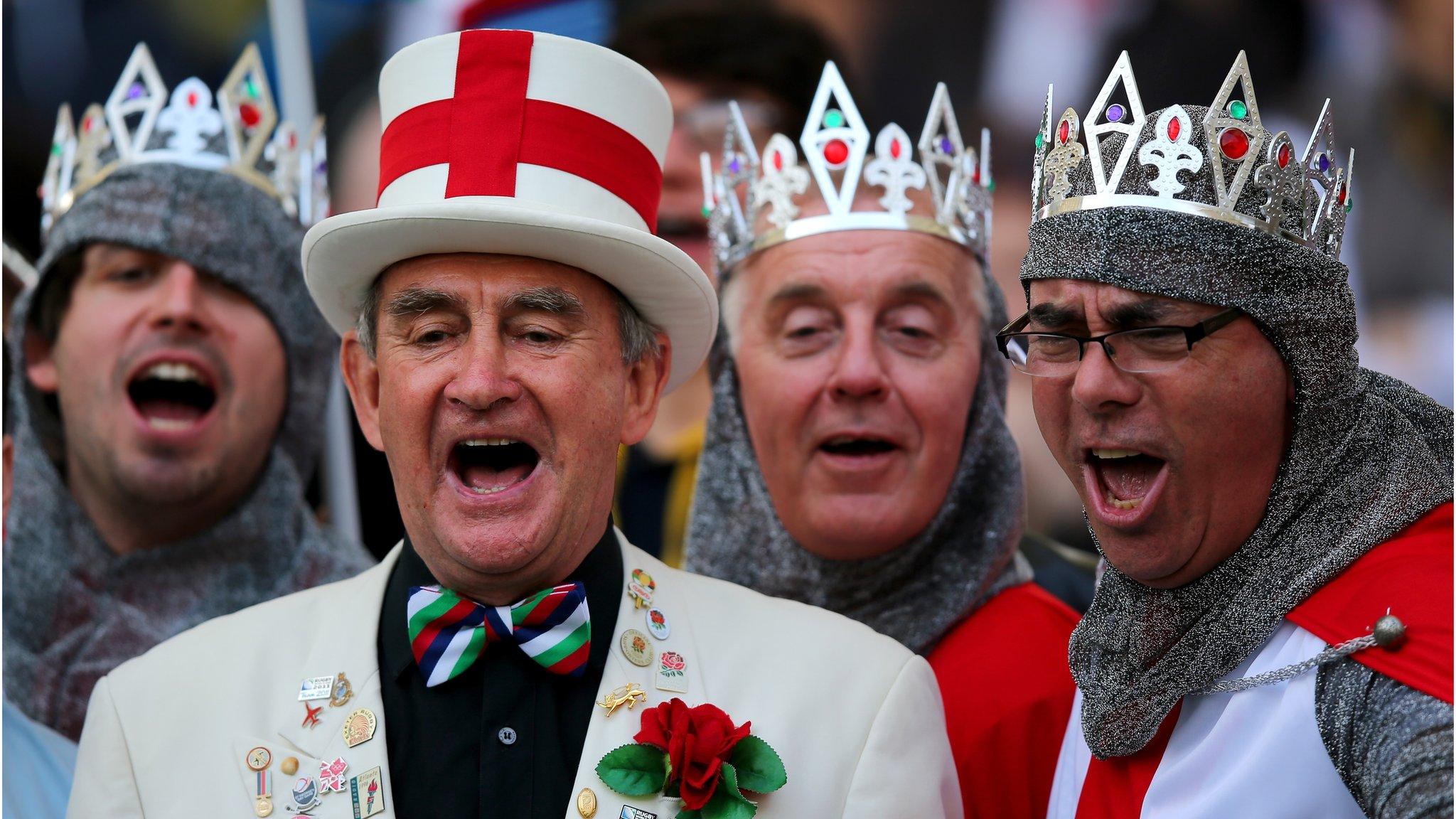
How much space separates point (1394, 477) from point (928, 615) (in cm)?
133

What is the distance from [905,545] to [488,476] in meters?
1.32

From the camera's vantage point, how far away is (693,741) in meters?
2.27

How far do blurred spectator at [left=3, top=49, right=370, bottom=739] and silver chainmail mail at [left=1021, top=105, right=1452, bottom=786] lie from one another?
2.46 metres

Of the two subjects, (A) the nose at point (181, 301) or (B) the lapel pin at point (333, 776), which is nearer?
(B) the lapel pin at point (333, 776)

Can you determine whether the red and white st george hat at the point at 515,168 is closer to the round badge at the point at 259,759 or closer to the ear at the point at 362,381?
the ear at the point at 362,381

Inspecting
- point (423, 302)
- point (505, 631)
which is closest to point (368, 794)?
point (505, 631)

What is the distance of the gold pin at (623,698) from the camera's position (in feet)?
7.89

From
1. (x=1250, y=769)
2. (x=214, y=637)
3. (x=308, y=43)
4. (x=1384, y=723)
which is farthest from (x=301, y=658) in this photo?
(x=308, y=43)

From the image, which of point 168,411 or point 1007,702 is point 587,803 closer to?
point 1007,702

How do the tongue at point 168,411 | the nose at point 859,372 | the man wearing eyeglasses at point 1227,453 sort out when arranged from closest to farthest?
the man wearing eyeglasses at point 1227,453, the nose at point 859,372, the tongue at point 168,411

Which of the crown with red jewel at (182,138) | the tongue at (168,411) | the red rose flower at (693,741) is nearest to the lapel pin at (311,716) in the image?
the red rose flower at (693,741)

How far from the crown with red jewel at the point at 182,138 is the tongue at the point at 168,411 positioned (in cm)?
64

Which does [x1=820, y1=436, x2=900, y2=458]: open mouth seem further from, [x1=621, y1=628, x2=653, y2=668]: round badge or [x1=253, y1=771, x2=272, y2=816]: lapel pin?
[x1=253, y1=771, x2=272, y2=816]: lapel pin

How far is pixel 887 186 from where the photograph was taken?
3.60 meters
